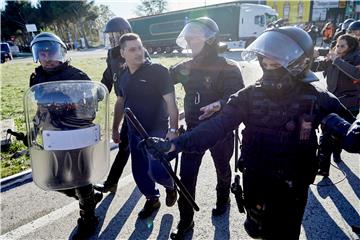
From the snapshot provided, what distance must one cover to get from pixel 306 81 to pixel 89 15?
61.4 metres

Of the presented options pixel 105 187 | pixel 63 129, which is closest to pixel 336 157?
pixel 105 187

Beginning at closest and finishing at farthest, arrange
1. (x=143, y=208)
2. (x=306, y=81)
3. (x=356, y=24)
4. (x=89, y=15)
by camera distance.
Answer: (x=306, y=81) < (x=143, y=208) < (x=356, y=24) < (x=89, y=15)

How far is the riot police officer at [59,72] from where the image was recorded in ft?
9.07

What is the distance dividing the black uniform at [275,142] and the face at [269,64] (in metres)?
0.11

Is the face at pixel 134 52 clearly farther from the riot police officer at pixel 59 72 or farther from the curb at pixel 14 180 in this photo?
the curb at pixel 14 180

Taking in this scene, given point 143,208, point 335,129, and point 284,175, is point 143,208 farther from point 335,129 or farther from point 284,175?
point 335,129

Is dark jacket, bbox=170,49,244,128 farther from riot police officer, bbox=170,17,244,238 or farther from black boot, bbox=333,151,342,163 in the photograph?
black boot, bbox=333,151,342,163

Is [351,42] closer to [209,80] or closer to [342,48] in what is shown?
[342,48]

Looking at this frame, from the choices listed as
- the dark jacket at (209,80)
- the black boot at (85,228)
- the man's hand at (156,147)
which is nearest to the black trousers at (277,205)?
the man's hand at (156,147)

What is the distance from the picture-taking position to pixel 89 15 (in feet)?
187

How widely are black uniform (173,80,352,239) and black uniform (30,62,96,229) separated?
150 cm

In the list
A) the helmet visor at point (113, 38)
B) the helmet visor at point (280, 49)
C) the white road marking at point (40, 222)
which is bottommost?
the white road marking at point (40, 222)

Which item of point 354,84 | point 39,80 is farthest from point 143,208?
point 354,84

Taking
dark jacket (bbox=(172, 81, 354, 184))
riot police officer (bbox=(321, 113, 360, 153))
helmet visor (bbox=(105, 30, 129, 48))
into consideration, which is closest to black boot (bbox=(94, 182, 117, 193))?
helmet visor (bbox=(105, 30, 129, 48))
